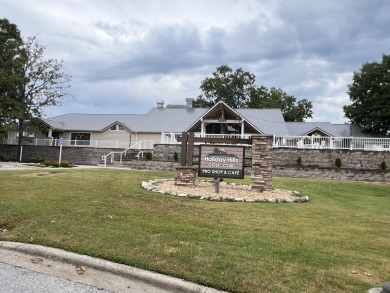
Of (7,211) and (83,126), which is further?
(83,126)

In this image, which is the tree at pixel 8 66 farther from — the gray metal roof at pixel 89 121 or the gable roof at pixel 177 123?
the gray metal roof at pixel 89 121

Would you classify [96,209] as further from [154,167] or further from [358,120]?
[358,120]

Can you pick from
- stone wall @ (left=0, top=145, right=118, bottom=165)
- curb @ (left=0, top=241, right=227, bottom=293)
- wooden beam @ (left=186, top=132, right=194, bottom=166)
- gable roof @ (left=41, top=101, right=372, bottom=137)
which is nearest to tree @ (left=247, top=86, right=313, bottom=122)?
gable roof @ (left=41, top=101, right=372, bottom=137)

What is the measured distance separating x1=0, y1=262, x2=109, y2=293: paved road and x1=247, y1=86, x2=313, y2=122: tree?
5273 centimetres

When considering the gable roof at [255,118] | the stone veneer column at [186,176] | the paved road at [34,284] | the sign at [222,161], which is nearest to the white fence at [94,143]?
the gable roof at [255,118]

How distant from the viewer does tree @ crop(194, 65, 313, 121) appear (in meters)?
56.1

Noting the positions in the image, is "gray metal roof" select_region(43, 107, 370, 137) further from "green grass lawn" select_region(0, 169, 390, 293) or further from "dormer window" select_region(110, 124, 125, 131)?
"green grass lawn" select_region(0, 169, 390, 293)

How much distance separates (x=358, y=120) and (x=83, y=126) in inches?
1261

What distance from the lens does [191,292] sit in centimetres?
399

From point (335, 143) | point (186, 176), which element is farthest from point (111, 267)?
point (335, 143)

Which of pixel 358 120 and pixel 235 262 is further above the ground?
pixel 358 120

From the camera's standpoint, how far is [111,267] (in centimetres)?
452

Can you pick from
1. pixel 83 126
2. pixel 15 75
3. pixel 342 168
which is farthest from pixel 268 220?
pixel 83 126

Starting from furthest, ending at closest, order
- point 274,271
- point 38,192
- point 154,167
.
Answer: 1. point 154,167
2. point 38,192
3. point 274,271
